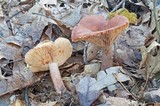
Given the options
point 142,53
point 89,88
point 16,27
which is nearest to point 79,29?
point 89,88

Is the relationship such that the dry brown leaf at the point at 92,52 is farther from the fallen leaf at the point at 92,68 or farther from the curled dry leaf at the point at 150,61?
the curled dry leaf at the point at 150,61

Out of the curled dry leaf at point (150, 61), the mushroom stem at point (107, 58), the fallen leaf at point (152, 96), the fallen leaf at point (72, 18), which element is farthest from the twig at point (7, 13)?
the fallen leaf at point (152, 96)

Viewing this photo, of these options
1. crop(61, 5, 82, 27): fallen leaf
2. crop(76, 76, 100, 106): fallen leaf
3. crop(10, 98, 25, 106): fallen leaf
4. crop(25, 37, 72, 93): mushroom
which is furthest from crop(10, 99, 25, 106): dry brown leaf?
crop(61, 5, 82, 27): fallen leaf

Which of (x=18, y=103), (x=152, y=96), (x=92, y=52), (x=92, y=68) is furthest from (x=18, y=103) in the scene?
(x=152, y=96)

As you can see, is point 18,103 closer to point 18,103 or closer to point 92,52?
point 18,103

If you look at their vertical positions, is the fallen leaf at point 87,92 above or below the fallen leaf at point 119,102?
above

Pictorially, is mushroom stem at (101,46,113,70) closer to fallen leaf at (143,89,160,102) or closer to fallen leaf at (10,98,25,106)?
fallen leaf at (143,89,160,102)
